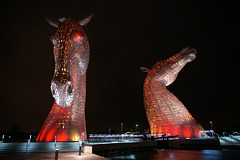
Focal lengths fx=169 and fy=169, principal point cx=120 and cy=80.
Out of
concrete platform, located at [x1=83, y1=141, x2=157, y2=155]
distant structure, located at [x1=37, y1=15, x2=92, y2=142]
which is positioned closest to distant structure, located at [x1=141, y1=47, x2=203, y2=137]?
concrete platform, located at [x1=83, y1=141, x2=157, y2=155]

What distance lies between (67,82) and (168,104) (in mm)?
13879

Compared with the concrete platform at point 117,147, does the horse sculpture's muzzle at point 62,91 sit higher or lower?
higher

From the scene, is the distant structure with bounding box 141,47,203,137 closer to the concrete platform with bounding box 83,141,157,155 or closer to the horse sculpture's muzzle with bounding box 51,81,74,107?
the concrete platform with bounding box 83,141,157,155

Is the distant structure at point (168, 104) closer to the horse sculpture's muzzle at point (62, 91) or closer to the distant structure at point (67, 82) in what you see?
the distant structure at point (67, 82)

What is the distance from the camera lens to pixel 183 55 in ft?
71.4

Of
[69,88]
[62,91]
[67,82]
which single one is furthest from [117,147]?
[67,82]

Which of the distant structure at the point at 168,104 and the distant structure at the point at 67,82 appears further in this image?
the distant structure at the point at 168,104

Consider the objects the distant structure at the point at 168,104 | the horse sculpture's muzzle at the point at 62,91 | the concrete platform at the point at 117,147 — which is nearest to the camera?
the concrete platform at the point at 117,147

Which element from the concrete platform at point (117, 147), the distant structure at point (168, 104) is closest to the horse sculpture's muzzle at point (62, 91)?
the concrete platform at point (117, 147)

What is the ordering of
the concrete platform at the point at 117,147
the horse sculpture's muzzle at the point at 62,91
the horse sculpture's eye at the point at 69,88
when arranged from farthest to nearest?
the horse sculpture's eye at the point at 69,88
the horse sculpture's muzzle at the point at 62,91
the concrete platform at the point at 117,147

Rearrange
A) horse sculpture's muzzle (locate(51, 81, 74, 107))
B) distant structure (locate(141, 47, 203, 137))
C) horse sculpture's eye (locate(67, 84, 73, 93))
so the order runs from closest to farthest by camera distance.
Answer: horse sculpture's muzzle (locate(51, 81, 74, 107)), horse sculpture's eye (locate(67, 84, 73, 93)), distant structure (locate(141, 47, 203, 137))

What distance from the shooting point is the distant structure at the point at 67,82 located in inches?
522

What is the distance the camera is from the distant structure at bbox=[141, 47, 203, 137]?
20.4 m

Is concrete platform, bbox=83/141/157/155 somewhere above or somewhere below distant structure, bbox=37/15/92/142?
below
